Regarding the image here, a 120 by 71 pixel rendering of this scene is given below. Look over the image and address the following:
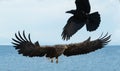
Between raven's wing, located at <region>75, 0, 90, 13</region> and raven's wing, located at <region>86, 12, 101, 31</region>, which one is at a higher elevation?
raven's wing, located at <region>75, 0, 90, 13</region>

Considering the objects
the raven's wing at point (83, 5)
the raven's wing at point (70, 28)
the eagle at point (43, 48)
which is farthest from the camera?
the eagle at point (43, 48)

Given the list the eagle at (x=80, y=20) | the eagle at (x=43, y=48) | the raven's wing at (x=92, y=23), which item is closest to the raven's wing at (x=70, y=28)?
the eagle at (x=80, y=20)

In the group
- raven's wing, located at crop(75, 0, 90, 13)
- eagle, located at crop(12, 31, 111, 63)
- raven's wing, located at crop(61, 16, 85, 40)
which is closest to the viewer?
raven's wing, located at crop(75, 0, 90, 13)

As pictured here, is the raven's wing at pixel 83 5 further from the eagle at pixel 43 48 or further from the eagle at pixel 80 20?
the eagle at pixel 43 48

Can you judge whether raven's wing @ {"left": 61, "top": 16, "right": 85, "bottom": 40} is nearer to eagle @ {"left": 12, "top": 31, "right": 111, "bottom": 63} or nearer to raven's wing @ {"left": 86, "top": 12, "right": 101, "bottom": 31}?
raven's wing @ {"left": 86, "top": 12, "right": 101, "bottom": 31}

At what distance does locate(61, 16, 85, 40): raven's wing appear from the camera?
633 centimetres

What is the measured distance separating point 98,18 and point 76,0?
557 millimetres

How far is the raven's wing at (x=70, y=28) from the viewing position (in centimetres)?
633

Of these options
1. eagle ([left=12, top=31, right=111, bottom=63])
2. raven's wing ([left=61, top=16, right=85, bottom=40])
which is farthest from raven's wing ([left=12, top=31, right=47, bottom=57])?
raven's wing ([left=61, top=16, right=85, bottom=40])

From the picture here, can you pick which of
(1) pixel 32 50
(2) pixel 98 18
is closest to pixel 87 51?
(1) pixel 32 50

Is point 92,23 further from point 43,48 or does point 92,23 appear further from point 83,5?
point 43,48

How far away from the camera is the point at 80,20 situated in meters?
6.23

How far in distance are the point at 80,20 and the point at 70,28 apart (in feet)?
1.33

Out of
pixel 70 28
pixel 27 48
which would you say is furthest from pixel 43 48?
pixel 70 28
